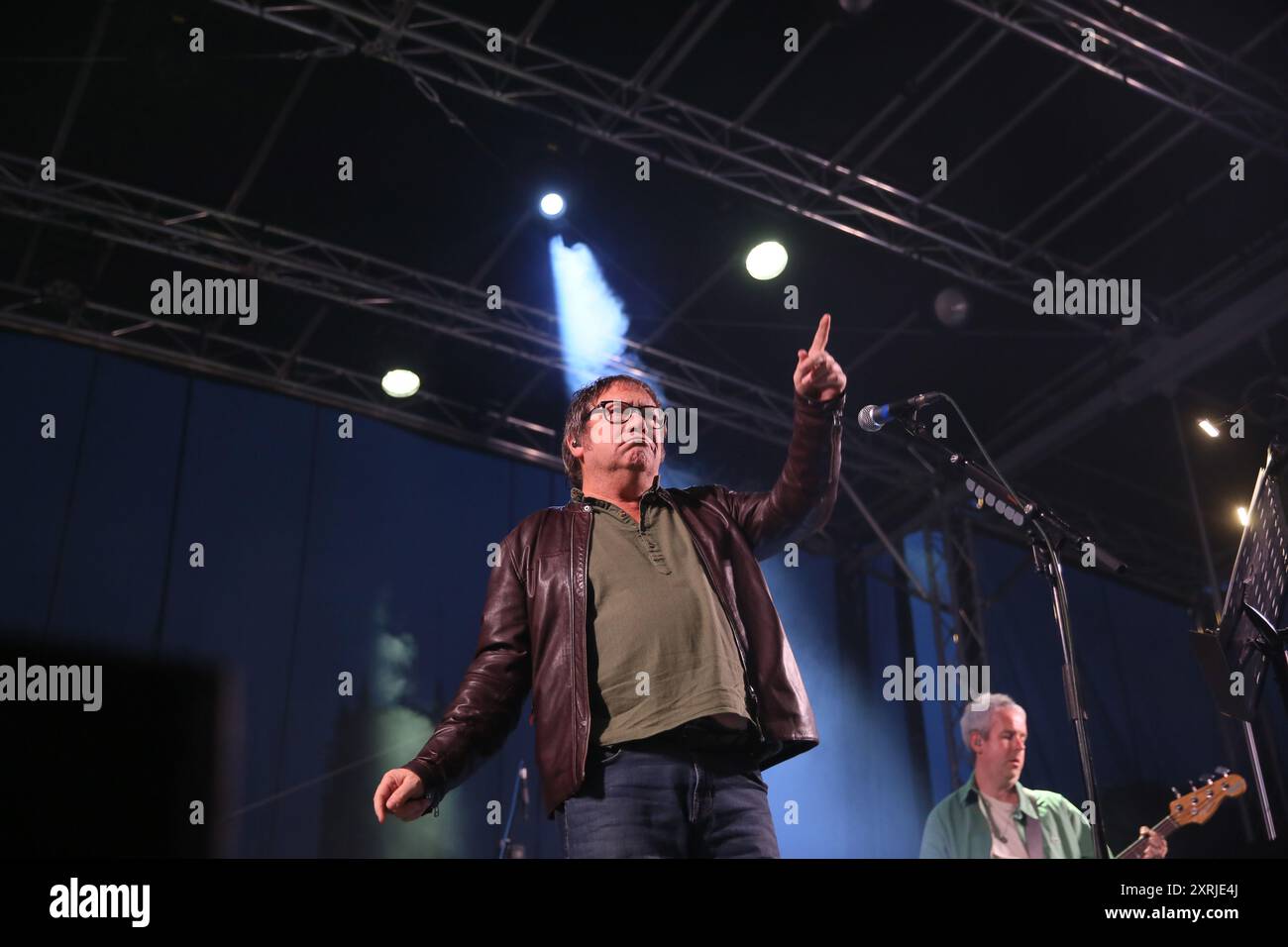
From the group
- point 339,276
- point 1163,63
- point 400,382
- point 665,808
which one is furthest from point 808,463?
point 400,382

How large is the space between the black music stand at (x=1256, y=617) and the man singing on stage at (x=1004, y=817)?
118cm

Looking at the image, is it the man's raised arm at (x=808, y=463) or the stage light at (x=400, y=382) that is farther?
the stage light at (x=400, y=382)

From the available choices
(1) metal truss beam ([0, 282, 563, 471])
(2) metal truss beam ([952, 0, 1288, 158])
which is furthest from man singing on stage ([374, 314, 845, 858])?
(1) metal truss beam ([0, 282, 563, 471])

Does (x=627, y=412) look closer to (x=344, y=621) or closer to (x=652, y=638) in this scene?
(x=652, y=638)

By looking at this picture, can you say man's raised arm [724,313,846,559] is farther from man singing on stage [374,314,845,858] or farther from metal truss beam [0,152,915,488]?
metal truss beam [0,152,915,488]

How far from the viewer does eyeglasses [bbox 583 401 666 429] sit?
2.63m

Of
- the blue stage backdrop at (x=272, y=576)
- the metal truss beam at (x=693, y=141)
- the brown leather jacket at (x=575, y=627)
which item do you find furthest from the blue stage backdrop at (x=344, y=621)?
the brown leather jacket at (x=575, y=627)

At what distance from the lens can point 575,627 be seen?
2330mm

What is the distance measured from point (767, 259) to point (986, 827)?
425 centimetres

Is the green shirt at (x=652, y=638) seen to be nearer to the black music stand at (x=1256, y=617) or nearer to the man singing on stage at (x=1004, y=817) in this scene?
the black music stand at (x=1256, y=617)

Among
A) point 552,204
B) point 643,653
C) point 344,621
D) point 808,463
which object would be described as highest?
point 552,204

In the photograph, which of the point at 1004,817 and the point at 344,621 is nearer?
the point at 1004,817

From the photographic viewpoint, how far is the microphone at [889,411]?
3368 millimetres
